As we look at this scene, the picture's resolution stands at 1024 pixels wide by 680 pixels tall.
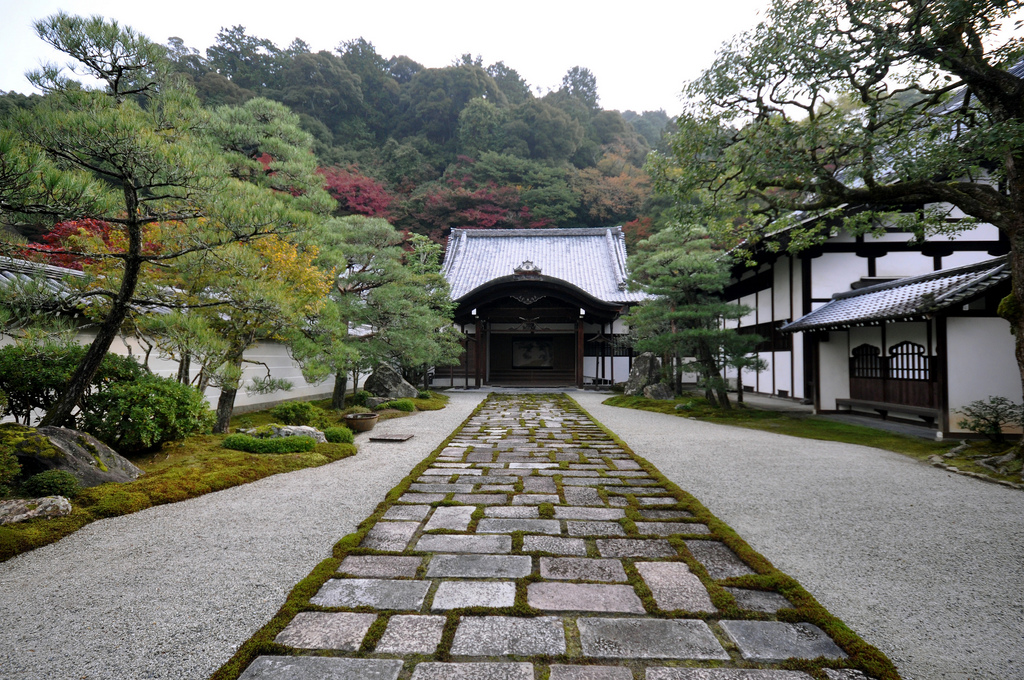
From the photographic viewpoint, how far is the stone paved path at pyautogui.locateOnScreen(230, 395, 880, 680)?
2049mm

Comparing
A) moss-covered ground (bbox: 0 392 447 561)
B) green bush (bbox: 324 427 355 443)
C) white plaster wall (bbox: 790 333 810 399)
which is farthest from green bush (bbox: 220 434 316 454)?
white plaster wall (bbox: 790 333 810 399)

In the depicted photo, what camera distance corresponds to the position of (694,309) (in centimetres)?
1080

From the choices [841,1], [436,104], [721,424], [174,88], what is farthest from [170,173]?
[436,104]

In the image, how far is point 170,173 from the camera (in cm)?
422

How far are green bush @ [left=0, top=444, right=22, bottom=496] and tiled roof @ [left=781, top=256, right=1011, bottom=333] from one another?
10.9 metres

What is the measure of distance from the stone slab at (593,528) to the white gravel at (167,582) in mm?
1698

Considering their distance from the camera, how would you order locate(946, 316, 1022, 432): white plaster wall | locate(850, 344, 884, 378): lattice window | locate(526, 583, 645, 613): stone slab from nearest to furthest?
locate(526, 583, 645, 613): stone slab, locate(946, 316, 1022, 432): white plaster wall, locate(850, 344, 884, 378): lattice window

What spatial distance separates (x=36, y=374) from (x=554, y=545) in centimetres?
565

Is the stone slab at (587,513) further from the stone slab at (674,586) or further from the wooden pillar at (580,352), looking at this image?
the wooden pillar at (580,352)

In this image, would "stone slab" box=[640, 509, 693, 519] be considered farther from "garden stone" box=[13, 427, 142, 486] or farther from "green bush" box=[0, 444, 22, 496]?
"green bush" box=[0, 444, 22, 496]

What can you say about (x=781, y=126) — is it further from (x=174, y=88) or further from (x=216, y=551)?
(x=216, y=551)

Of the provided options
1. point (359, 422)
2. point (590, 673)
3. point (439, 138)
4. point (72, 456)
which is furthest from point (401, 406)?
point (439, 138)

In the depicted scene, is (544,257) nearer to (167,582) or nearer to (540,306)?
(540,306)

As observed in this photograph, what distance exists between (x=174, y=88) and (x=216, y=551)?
436 cm
